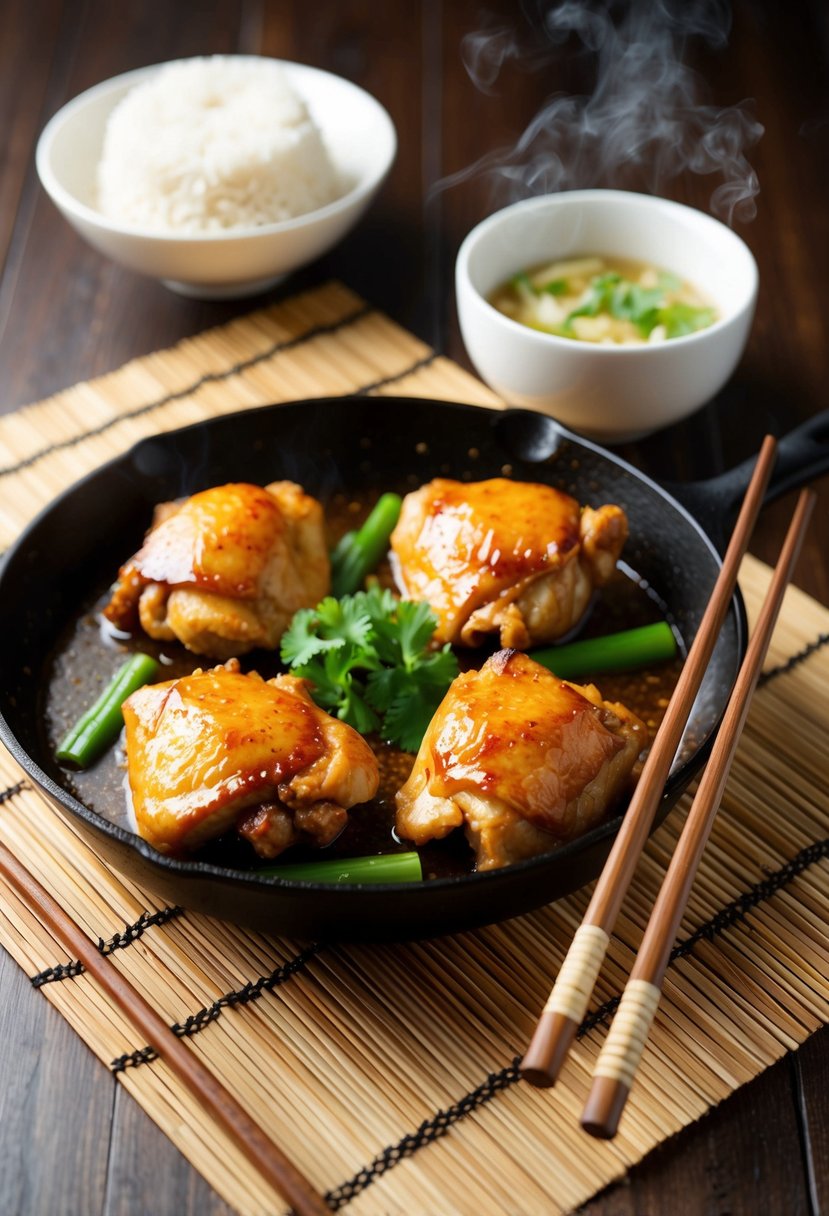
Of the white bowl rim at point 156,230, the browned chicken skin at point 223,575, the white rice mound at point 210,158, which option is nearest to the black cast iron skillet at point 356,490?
the browned chicken skin at point 223,575

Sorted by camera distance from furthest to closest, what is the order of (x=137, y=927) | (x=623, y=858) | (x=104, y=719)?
(x=104, y=719)
(x=137, y=927)
(x=623, y=858)

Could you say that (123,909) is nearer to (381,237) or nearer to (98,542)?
(98,542)

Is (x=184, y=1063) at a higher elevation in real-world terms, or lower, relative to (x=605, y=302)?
lower

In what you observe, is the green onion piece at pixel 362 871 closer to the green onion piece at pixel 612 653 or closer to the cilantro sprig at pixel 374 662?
the cilantro sprig at pixel 374 662

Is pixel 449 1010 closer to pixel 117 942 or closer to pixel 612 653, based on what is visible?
pixel 117 942

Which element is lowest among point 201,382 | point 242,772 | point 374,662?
point 201,382

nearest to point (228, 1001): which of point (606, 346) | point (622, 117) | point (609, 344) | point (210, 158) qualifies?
point (606, 346)

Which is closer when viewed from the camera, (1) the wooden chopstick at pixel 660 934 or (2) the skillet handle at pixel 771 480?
(1) the wooden chopstick at pixel 660 934

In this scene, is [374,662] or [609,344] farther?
[609,344]
